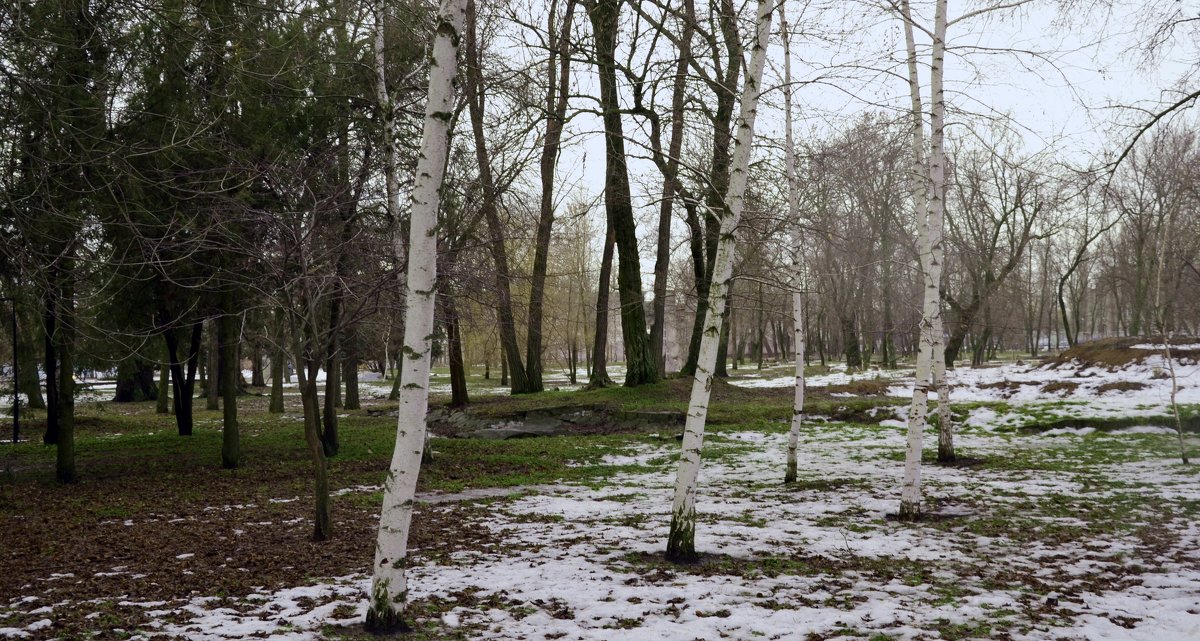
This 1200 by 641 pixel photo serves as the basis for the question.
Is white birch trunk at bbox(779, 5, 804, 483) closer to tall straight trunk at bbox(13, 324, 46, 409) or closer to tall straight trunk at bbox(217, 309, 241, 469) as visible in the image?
tall straight trunk at bbox(217, 309, 241, 469)

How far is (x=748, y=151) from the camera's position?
20.5 feet

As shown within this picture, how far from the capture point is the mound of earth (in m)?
21.4

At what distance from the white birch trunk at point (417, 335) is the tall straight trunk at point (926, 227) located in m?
5.22

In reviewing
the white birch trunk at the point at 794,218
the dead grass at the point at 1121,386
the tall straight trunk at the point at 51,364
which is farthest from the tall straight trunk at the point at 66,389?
the dead grass at the point at 1121,386

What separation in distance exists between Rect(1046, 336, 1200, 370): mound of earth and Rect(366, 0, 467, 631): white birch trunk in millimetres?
20607

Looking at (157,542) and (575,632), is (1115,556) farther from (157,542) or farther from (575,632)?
(157,542)

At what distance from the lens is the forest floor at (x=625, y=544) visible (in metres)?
4.93

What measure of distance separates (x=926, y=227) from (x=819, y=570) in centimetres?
397

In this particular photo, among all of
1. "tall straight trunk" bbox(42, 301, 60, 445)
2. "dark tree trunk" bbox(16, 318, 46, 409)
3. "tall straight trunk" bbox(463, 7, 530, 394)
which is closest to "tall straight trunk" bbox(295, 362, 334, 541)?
"tall straight trunk" bbox(42, 301, 60, 445)

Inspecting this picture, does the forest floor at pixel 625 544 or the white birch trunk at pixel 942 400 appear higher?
the white birch trunk at pixel 942 400

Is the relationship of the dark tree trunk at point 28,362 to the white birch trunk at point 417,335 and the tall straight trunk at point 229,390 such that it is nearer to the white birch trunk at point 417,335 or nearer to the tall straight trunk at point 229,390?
the tall straight trunk at point 229,390

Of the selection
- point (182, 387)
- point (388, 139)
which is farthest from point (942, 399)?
point (182, 387)

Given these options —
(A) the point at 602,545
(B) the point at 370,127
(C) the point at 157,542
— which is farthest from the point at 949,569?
(B) the point at 370,127

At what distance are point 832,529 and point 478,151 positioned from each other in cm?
849
